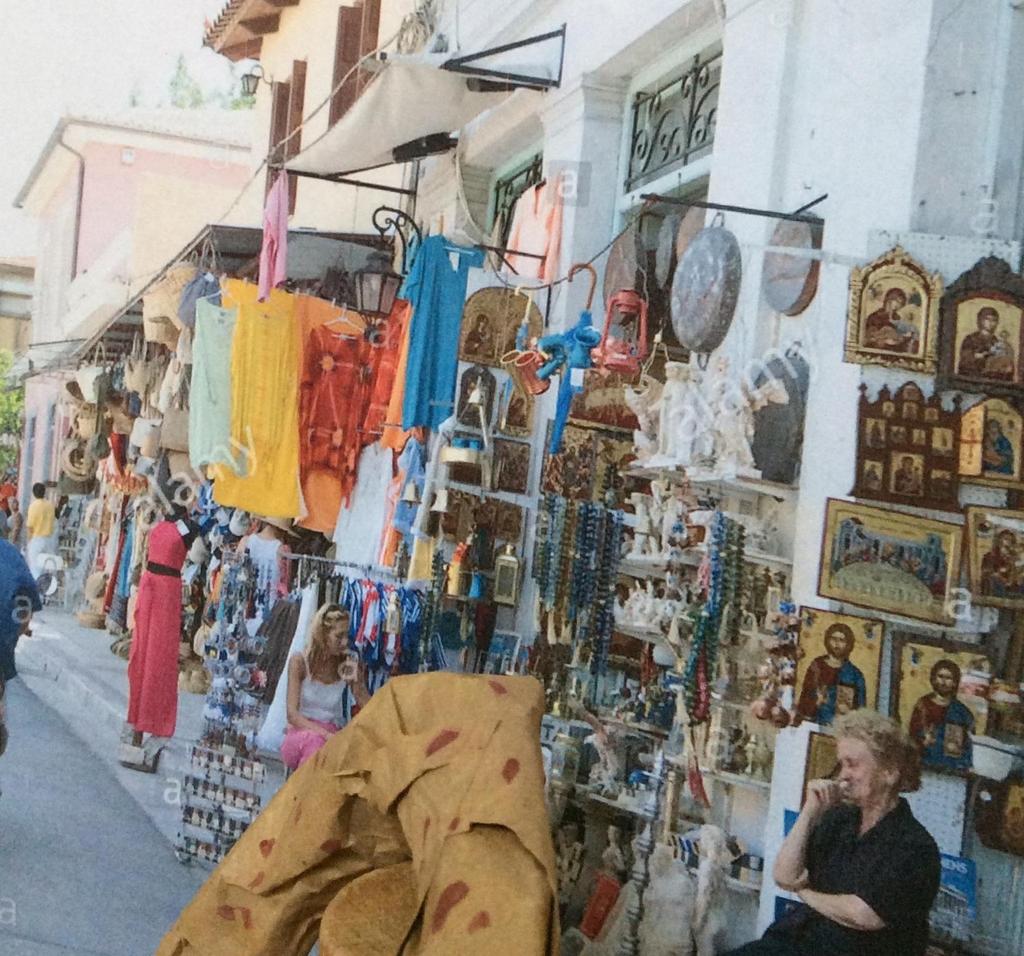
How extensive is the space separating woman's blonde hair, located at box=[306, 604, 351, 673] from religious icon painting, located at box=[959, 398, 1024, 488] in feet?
12.5

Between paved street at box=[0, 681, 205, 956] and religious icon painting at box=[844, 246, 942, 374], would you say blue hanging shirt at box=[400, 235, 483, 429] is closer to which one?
paved street at box=[0, 681, 205, 956]

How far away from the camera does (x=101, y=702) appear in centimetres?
1223

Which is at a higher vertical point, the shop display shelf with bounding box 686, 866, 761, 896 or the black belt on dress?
the black belt on dress

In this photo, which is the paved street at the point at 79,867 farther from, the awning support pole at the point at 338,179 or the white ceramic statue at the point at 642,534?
the awning support pole at the point at 338,179

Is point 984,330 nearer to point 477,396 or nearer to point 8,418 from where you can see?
point 477,396

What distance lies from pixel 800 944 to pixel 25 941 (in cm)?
366

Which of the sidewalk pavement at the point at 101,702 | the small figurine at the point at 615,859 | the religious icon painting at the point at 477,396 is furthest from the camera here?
the sidewalk pavement at the point at 101,702

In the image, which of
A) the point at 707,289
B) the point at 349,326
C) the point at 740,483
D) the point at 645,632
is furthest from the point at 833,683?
the point at 349,326

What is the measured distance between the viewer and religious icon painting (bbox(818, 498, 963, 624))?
4559 millimetres

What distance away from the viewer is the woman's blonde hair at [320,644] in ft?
25.0

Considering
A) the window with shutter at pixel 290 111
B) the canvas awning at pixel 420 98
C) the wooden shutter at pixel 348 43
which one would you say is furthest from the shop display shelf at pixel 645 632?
the window with shutter at pixel 290 111

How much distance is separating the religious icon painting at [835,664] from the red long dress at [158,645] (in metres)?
5.93

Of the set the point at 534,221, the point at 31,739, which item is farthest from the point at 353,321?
the point at 31,739

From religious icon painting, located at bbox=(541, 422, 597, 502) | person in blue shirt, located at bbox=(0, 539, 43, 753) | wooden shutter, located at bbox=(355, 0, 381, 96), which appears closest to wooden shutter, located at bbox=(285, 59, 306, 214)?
wooden shutter, located at bbox=(355, 0, 381, 96)
